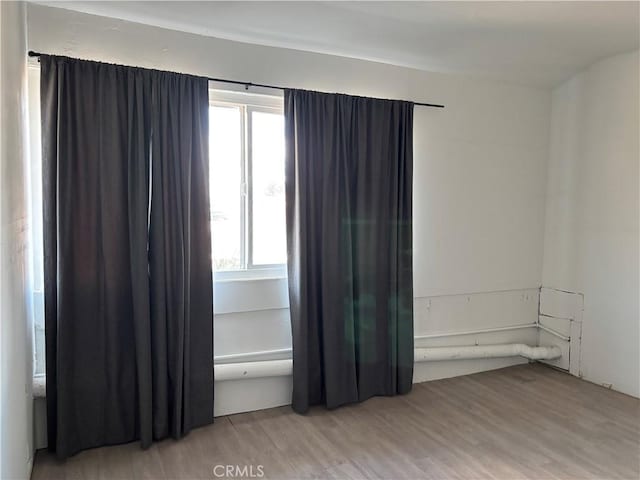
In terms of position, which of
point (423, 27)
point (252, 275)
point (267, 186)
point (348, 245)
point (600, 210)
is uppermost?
point (423, 27)

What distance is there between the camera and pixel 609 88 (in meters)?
3.63

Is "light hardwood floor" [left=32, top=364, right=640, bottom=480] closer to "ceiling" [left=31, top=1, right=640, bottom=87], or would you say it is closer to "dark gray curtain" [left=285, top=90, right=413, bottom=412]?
"dark gray curtain" [left=285, top=90, right=413, bottom=412]

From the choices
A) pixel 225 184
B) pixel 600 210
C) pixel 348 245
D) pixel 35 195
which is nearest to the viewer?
pixel 35 195

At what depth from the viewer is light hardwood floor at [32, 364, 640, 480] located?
245cm

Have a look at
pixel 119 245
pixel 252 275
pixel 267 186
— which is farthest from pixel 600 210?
pixel 119 245

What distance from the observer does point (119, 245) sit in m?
2.61

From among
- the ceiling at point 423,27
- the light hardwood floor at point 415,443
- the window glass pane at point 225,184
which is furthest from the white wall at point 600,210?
the window glass pane at point 225,184

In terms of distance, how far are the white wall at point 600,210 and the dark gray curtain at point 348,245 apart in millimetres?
1559

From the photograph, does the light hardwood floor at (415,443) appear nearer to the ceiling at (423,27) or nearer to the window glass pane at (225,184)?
the window glass pane at (225,184)

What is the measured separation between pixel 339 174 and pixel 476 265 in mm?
1542

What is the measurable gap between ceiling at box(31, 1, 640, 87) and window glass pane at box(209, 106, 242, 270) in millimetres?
532

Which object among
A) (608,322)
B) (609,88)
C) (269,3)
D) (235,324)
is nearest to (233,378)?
(235,324)

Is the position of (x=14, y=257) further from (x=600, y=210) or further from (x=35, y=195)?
(x=600, y=210)

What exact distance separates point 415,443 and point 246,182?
1.94 metres
